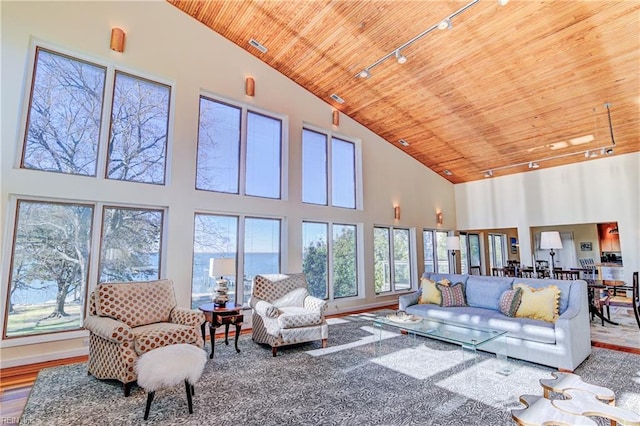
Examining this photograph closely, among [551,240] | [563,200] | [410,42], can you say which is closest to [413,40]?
[410,42]

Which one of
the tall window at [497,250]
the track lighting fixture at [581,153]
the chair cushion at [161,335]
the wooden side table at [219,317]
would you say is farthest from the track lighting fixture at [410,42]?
the tall window at [497,250]

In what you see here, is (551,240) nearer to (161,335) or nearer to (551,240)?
(551,240)

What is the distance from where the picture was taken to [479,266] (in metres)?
10.6

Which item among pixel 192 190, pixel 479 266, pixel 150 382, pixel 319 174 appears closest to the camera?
pixel 150 382

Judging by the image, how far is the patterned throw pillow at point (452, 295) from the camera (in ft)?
15.8

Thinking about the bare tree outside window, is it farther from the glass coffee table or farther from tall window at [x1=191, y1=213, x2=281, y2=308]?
the glass coffee table

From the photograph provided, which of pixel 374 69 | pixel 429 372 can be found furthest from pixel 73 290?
pixel 374 69

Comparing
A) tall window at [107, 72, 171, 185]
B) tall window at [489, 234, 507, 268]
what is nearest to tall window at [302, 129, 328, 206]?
tall window at [107, 72, 171, 185]

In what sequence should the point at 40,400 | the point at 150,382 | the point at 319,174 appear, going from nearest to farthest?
the point at 150,382
the point at 40,400
the point at 319,174

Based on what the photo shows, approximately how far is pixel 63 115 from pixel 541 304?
677 cm

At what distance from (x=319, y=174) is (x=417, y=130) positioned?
8.75 feet

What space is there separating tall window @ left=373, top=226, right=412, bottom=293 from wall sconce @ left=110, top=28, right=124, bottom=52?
612 cm

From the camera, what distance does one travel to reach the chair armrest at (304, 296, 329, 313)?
14.2 ft

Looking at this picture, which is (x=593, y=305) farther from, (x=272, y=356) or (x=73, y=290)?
(x=73, y=290)
